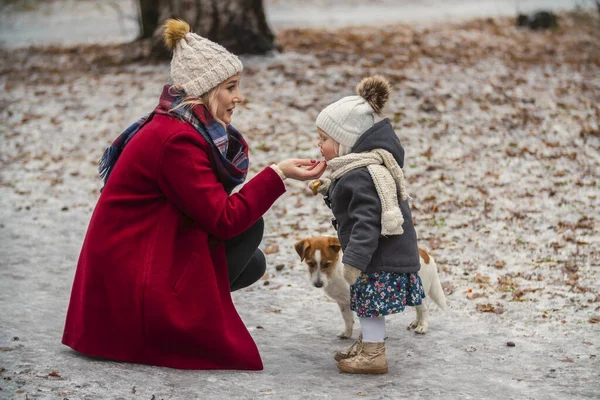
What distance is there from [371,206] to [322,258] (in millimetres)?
785

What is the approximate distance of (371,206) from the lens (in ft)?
13.5

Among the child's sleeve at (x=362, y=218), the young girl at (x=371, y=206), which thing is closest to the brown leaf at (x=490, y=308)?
the young girl at (x=371, y=206)

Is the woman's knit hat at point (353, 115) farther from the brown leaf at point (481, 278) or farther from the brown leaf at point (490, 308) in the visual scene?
the brown leaf at point (481, 278)

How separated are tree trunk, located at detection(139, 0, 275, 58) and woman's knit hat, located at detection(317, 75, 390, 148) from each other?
7621 millimetres

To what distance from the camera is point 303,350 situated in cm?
481

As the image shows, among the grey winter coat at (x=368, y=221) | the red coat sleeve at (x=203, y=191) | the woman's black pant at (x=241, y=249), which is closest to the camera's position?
the red coat sleeve at (x=203, y=191)

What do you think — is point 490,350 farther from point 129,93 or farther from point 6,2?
point 6,2

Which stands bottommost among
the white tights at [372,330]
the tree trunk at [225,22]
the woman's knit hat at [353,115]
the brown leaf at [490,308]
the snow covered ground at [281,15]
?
the brown leaf at [490,308]

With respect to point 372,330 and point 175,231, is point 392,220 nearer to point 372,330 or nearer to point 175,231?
point 372,330

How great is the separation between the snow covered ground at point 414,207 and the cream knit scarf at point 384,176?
0.89m

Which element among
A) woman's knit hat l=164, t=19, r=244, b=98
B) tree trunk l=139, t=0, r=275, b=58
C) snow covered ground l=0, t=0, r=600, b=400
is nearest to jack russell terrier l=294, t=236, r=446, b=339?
snow covered ground l=0, t=0, r=600, b=400

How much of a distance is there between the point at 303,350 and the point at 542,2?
763 inches

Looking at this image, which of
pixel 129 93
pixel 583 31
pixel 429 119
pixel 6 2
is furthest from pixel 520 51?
pixel 6 2

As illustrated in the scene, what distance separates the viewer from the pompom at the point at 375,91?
14.1ft
